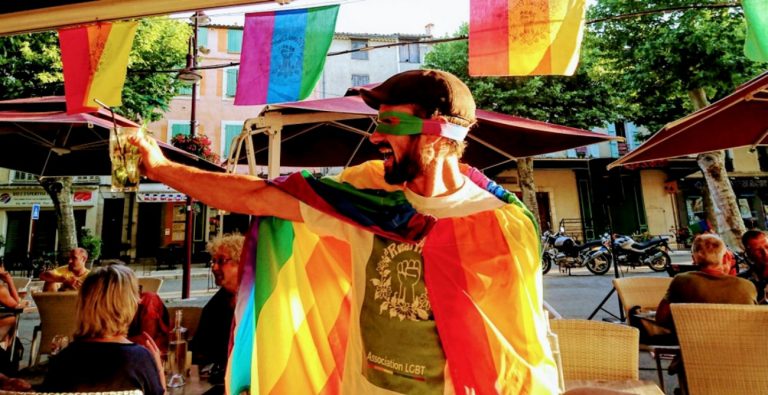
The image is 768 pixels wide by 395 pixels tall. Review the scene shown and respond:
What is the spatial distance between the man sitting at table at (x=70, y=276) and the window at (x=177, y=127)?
60.9ft

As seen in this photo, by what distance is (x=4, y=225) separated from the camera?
871 inches

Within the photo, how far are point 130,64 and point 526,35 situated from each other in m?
13.5

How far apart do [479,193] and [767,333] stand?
297cm

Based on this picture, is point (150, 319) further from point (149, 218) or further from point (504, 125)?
point (149, 218)

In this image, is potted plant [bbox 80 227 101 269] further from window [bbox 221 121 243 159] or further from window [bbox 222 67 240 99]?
window [bbox 222 67 240 99]

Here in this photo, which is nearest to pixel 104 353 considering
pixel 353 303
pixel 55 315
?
pixel 353 303

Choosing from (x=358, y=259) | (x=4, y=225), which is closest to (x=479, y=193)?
(x=358, y=259)

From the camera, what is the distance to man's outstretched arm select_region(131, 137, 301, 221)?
3.68 ft

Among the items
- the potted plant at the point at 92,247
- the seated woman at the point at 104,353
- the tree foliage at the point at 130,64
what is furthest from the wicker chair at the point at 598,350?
the potted plant at the point at 92,247

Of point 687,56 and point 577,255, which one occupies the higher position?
point 687,56

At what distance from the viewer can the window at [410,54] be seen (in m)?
27.6

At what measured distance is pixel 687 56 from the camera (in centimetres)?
1171

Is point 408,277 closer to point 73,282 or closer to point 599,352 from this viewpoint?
point 599,352

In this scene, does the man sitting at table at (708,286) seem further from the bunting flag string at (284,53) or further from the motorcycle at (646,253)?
the motorcycle at (646,253)
